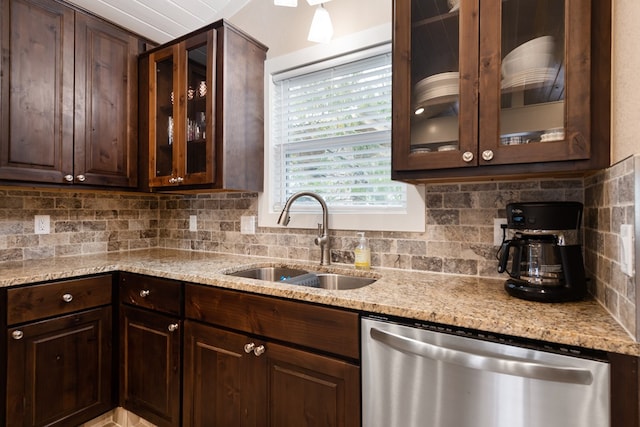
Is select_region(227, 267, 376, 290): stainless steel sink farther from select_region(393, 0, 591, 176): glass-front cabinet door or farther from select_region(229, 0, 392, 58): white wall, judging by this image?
select_region(229, 0, 392, 58): white wall

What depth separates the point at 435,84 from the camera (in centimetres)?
133

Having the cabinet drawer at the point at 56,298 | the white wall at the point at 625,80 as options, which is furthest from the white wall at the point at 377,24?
the cabinet drawer at the point at 56,298

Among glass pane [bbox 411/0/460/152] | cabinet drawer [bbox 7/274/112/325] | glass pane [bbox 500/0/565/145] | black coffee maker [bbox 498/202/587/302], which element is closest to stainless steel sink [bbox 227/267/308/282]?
cabinet drawer [bbox 7/274/112/325]

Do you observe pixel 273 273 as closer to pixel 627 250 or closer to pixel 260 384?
pixel 260 384

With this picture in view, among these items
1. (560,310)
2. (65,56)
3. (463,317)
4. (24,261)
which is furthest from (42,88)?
(560,310)

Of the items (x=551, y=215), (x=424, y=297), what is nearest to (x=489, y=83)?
(x=551, y=215)

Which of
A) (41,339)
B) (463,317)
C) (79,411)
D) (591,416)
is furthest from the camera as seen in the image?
(79,411)

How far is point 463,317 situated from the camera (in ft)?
3.28

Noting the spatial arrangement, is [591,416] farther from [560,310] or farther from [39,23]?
[39,23]

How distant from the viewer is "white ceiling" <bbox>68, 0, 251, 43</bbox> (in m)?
2.11

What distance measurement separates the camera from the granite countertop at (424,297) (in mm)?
892

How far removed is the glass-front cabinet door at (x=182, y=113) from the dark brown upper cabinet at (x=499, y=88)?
1160mm

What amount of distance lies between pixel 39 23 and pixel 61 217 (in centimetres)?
117

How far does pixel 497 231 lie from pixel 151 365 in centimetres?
185
